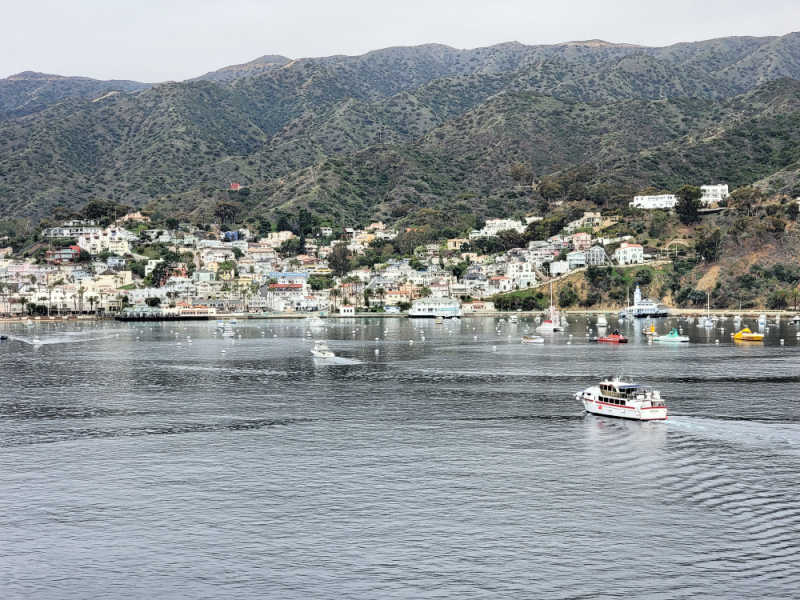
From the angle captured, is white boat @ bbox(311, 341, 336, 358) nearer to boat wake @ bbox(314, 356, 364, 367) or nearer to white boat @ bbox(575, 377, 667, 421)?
boat wake @ bbox(314, 356, 364, 367)

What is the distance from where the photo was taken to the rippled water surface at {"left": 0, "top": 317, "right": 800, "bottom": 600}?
109 ft

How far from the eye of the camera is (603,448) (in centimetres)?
5378

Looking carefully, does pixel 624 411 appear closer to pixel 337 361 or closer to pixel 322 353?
pixel 337 361

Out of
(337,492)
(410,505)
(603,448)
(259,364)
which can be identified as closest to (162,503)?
(337,492)

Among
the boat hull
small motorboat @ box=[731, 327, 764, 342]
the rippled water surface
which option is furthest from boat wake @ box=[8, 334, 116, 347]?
small motorboat @ box=[731, 327, 764, 342]

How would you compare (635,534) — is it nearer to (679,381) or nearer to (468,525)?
(468,525)

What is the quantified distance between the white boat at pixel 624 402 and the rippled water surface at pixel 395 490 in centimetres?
116

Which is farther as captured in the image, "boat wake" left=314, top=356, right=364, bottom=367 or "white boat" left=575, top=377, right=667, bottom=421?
"boat wake" left=314, top=356, right=364, bottom=367

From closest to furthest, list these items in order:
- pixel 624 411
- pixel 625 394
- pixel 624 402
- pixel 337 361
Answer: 1. pixel 624 411
2. pixel 624 402
3. pixel 625 394
4. pixel 337 361

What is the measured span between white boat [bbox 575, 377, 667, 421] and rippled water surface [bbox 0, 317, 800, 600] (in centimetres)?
116

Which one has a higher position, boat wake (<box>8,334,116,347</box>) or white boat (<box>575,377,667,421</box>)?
boat wake (<box>8,334,116,347</box>)

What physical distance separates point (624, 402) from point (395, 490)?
2495 centimetres

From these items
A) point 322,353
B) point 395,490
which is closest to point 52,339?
point 322,353

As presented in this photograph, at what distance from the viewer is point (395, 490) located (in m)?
44.3
